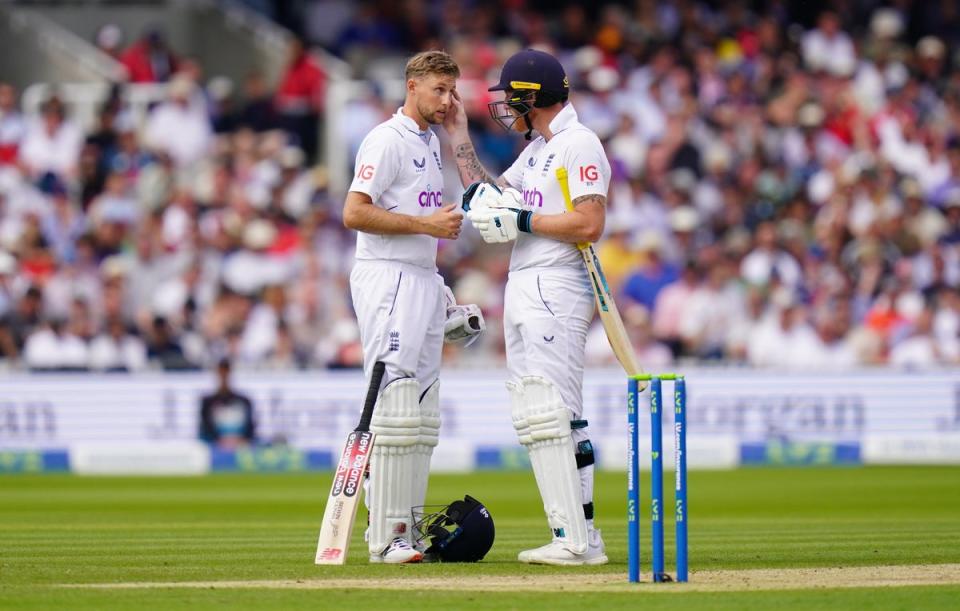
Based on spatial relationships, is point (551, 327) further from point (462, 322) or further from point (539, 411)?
point (462, 322)

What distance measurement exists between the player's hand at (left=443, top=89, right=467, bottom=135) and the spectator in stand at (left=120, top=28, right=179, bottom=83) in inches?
555

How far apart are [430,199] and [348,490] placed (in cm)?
145

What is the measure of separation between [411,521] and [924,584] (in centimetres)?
238

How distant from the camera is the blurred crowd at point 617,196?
18.0 m

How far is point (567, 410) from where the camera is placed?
805cm

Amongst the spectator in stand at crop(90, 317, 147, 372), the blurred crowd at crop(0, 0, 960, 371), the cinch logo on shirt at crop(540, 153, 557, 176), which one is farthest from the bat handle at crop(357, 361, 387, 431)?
the spectator in stand at crop(90, 317, 147, 372)

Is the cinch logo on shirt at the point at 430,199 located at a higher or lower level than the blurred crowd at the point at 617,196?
lower

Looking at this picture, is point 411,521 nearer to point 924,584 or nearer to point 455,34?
point 924,584

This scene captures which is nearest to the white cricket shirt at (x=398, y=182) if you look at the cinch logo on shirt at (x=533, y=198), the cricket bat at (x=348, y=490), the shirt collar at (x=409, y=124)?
the shirt collar at (x=409, y=124)

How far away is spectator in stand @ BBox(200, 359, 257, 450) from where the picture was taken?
17094 mm

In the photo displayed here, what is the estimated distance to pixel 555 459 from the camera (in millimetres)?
7973

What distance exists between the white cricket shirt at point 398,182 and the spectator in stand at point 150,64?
1416 cm

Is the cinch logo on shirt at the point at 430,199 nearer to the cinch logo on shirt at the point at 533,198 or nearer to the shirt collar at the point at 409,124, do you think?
the shirt collar at the point at 409,124

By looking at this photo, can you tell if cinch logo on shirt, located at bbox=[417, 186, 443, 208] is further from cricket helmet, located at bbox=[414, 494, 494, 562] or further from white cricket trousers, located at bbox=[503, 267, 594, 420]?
cricket helmet, located at bbox=[414, 494, 494, 562]
